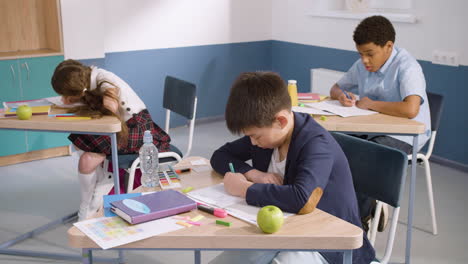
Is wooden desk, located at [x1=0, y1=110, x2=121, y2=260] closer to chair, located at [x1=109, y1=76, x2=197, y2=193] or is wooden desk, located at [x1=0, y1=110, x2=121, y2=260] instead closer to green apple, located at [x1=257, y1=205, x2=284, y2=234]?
chair, located at [x1=109, y1=76, x2=197, y2=193]

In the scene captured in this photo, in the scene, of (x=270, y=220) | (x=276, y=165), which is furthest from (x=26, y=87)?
(x=270, y=220)

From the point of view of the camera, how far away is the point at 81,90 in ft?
9.39

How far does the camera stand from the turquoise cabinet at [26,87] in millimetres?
4234

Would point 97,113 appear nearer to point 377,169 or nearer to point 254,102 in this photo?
point 254,102

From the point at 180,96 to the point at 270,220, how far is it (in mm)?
1976

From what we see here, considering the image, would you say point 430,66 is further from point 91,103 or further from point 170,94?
point 91,103

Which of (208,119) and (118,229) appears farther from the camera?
(208,119)

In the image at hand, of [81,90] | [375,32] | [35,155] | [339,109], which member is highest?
[375,32]

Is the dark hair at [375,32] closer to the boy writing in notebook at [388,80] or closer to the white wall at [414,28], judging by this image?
the boy writing in notebook at [388,80]

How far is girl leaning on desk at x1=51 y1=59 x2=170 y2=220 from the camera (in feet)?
9.30

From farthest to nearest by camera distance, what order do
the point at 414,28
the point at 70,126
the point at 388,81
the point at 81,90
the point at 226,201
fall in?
the point at 414,28, the point at 388,81, the point at 81,90, the point at 70,126, the point at 226,201

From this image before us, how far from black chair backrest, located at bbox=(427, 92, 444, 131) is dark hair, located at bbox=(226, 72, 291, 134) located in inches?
67.9

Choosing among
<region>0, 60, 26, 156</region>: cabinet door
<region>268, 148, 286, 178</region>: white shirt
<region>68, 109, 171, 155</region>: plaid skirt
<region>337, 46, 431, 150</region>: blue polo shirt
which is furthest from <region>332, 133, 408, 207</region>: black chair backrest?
<region>0, 60, 26, 156</region>: cabinet door

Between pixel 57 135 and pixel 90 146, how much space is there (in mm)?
1640
